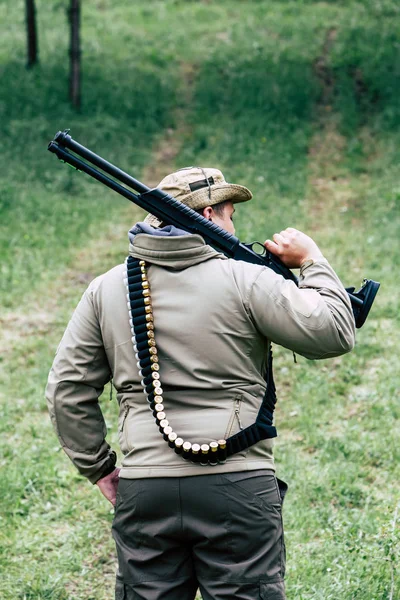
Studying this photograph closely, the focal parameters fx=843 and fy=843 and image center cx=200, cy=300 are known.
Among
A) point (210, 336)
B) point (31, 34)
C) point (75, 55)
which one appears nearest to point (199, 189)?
point (210, 336)

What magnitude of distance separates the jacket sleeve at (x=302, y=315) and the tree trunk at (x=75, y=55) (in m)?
16.8

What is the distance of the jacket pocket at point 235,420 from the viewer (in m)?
2.88

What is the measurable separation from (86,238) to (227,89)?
8.80 m

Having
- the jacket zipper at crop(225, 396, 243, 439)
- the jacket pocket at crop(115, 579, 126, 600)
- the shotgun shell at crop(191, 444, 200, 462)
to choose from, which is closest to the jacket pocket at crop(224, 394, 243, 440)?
the jacket zipper at crop(225, 396, 243, 439)

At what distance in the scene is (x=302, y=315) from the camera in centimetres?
285

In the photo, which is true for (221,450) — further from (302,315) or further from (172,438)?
(302,315)

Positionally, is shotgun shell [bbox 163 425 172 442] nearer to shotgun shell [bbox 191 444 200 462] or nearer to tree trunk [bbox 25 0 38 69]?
shotgun shell [bbox 191 444 200 462]

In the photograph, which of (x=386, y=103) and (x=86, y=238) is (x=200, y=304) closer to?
(x=86, y=238)

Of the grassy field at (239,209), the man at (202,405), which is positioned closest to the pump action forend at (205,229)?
the man at (202,405)

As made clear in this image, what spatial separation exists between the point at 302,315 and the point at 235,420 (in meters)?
0.43

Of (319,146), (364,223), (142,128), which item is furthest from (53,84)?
(364,223)

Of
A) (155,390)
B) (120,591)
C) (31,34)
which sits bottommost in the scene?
(120,591)

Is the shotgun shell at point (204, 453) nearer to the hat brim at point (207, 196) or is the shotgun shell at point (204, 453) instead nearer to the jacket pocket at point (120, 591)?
the jacket pocket at point (120, 591)

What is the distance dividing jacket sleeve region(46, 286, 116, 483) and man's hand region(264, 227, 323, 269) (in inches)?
28.8
